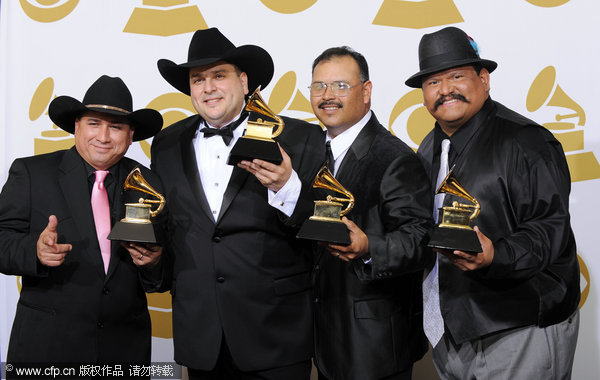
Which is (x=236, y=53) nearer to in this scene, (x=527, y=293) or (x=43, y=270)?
(x=43, y=270)

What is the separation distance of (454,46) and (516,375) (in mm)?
1524

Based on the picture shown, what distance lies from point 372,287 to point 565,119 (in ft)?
7.34

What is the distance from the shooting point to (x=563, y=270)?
2529 mm

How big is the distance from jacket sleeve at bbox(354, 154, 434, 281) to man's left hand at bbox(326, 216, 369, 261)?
1.7 inches

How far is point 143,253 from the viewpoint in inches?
99.3

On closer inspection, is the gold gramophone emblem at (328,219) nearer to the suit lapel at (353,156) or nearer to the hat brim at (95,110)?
the suit lapel at (353,156)

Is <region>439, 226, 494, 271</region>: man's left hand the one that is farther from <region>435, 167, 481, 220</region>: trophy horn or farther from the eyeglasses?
the eyeglasses

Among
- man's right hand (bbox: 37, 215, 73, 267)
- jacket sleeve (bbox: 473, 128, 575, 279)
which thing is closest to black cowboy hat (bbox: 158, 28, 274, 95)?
man's right hand (bbox: 37, 215, 73, 267)

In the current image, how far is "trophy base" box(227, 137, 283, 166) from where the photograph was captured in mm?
2232

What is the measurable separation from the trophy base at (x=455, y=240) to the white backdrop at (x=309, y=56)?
2154 millimetres

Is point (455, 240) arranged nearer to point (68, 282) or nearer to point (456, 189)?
point (456, 189)

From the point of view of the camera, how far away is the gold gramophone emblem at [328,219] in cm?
212

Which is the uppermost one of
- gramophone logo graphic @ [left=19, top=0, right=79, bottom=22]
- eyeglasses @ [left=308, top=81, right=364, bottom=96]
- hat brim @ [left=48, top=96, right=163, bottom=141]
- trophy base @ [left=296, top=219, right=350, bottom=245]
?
gramophone logo graphic @ [left=19, top=0, right=79, bottom=22]


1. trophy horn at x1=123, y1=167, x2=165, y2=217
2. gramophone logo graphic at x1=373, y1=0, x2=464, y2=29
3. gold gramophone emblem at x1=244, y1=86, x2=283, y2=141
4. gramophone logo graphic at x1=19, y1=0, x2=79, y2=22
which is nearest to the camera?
gold gramophone emblem at x1=244, y1=86, x2=283, y2=141
